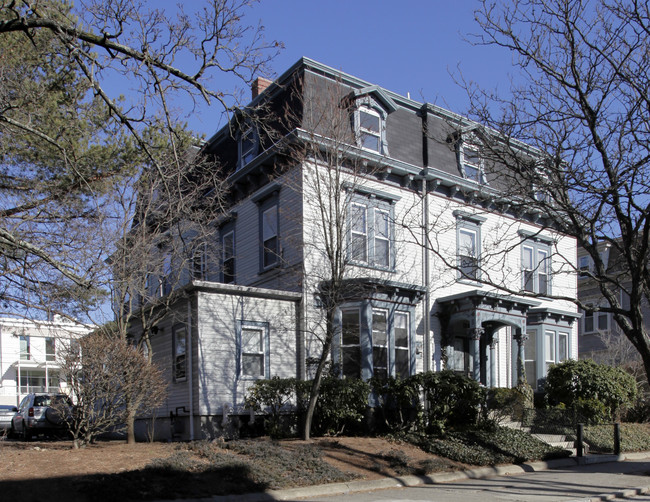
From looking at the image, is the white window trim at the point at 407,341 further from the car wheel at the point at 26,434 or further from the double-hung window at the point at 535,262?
the car wheel at the point at 26,434

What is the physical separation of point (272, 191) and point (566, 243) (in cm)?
1334

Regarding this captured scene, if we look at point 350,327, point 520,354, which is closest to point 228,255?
point 350,327

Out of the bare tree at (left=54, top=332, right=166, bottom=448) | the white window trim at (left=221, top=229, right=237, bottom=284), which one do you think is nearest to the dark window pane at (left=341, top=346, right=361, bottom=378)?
the white window trim at (left=221, top=229, right=237, bottom=284)

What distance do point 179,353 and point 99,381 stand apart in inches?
213

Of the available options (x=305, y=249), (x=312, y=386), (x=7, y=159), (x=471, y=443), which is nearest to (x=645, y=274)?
(x=471, y=443)

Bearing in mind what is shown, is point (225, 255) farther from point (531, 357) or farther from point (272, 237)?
point (531, 357)

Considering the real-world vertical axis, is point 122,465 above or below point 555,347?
below

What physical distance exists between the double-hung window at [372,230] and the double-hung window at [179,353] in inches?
210

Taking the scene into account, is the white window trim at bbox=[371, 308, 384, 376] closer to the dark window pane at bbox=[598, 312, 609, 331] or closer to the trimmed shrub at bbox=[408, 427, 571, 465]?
the trimmed shrub at bbox=[408, 427, 571, 465]

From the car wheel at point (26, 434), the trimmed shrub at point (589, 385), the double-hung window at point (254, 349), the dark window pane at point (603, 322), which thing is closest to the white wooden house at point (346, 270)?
the double-hung window at point (254, 349)

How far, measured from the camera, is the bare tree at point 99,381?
13133mm

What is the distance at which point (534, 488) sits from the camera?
37.8 feet

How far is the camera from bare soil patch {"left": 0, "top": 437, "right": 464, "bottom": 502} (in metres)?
9.09

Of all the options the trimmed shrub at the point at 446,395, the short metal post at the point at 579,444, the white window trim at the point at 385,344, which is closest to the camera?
the short metal post at the point at 579,444
